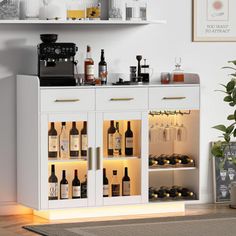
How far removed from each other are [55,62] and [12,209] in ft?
4.21

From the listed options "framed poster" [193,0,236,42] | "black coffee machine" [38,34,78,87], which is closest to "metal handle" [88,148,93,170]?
"black coffee machine" [38,34,78,87]

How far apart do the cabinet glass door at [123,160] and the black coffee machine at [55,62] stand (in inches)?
19.1

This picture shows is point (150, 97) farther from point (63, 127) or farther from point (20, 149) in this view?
point (20, 149)

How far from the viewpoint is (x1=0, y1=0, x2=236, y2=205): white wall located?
5766 millimetres

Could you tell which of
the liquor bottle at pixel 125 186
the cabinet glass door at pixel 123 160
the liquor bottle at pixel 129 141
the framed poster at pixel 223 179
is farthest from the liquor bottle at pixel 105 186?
the framed poster at pixel 223 179

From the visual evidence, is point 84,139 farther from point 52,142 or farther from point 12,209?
point 12,209

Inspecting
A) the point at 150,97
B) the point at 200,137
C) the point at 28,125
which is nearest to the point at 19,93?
the point at 28,125

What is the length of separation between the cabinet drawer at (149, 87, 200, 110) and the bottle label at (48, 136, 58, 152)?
0.83m

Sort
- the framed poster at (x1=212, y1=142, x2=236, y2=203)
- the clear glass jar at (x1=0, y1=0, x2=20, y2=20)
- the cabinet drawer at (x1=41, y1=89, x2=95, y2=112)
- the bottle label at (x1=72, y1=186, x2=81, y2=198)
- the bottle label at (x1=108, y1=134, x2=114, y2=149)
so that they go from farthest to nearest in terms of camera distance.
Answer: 1. the framed poster at (x1=212, y1=142, x2=236, y2=203)
2. the bottle label at (x1=108, y1=134, x2=114, y2=149)
3. the bottle label at (x1=72, y1=186, x2=81, y2=198)
4. the clear glass jar at (x1=0, y1=0, x2=20, y2=20)
5. the cabinet drawer at (x1=41, y1=89, x2=95, y2=112)

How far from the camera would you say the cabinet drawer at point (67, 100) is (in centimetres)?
542

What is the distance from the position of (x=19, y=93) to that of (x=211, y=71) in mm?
1796

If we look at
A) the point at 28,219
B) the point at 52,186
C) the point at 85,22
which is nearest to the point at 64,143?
the point at 52,186

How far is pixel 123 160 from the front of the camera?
5.89 metres

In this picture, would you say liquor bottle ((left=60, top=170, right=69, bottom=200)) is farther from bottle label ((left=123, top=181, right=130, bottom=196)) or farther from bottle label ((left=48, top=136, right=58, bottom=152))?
bottle label ((left=123, top=181, right=130, bottom=196))
